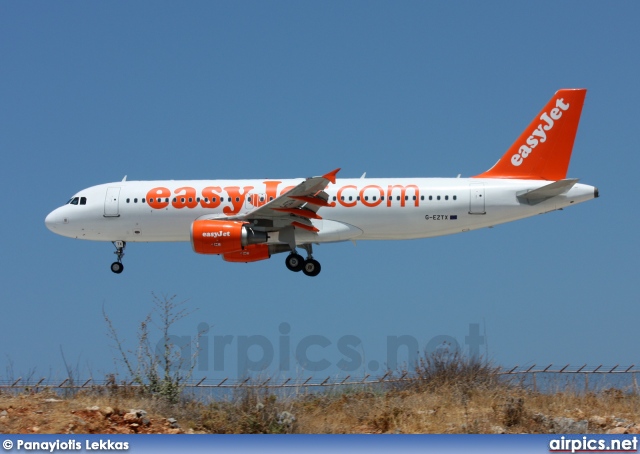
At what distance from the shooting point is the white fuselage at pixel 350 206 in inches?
1291

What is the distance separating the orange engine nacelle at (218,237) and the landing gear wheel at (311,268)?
3.21 metres

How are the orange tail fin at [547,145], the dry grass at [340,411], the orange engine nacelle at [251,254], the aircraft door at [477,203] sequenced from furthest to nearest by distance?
the orange tail fin at [547,145]
the orange engine nacelle at [251,254]
the aircraft door at [477,203]
the dry grass at [340,411]

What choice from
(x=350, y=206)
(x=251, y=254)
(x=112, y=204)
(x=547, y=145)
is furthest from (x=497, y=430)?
(x=112, y=204)

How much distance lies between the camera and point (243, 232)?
31.3 meters

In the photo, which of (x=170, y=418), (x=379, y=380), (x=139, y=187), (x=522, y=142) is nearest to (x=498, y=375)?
(x=379, y=380)

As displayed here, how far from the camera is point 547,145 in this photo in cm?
3459

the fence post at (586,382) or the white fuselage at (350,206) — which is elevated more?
the white fuselage at (350,206)

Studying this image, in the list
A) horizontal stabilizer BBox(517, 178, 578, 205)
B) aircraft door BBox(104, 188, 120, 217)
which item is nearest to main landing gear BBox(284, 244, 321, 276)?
aircraft door BBox(104, 188, 120, 217)

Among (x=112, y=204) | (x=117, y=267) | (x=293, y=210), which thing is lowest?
(x=117, y=267)

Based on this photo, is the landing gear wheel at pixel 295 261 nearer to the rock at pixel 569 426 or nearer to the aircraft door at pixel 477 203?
the aircraft door at pixel 477 203

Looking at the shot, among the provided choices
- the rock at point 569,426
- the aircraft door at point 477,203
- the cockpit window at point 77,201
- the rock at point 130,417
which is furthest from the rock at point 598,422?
the cockpit window at point 77,201

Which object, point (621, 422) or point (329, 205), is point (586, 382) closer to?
point (621, 422)

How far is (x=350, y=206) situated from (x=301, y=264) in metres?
3.00

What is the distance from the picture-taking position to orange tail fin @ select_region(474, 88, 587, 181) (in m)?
34.3
